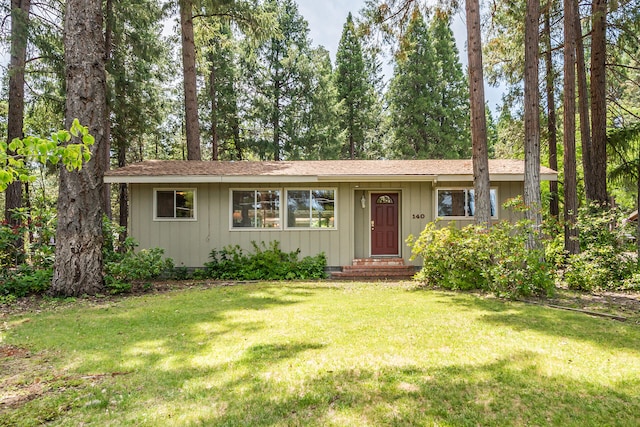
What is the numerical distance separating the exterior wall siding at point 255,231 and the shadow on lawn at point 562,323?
4.46m

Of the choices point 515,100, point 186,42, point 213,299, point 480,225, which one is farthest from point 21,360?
point 515,100

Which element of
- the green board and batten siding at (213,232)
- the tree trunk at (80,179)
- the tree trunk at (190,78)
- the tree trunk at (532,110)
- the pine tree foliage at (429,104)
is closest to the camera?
the tree trunk at (80,179)

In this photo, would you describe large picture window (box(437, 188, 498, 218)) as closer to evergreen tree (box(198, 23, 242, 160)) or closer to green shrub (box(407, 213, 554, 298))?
green shrub (box(407, 213, 554, 298))

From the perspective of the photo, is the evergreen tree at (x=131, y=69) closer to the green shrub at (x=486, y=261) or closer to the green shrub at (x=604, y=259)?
the green shrub at (x=486, y=261)

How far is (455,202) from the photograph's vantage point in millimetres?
10484

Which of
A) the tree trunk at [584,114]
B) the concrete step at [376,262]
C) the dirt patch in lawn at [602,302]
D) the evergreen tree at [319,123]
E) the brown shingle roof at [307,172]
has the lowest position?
the dirt patch in lawn at [602,302]

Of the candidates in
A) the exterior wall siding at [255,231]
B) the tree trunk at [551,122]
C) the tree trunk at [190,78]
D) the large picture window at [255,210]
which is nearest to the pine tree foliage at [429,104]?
the tree trunk at [551,122]

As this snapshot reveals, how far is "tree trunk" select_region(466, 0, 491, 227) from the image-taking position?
25.9ft

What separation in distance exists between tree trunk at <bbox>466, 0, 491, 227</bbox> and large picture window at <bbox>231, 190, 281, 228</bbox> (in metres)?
5.20

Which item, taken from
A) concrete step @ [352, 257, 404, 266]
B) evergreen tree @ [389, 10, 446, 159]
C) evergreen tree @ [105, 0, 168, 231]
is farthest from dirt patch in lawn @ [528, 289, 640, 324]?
evergreen tree @ [389, 10, 446, 159]

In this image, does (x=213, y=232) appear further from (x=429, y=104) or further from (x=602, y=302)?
(x=429, y=104)

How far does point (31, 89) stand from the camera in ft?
42.2

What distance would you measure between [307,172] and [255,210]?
71.1 inches

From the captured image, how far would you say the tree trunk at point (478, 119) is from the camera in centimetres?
790
